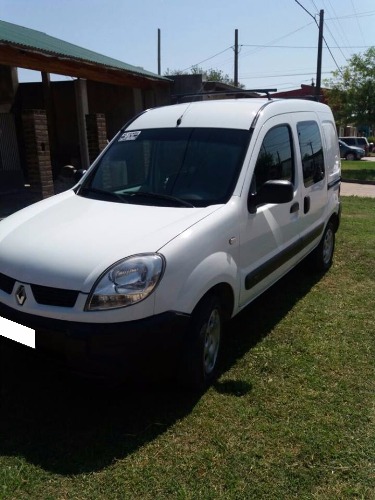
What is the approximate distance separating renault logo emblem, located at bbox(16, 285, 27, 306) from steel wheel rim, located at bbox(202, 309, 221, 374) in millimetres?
1105

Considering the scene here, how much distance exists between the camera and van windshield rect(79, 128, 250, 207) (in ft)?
11.3

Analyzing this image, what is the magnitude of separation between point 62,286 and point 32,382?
3.41 ft

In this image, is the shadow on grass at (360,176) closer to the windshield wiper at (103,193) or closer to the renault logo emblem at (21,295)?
the windshield wiper at (103,193)

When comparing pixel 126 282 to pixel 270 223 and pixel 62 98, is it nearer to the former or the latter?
pixel 270 223

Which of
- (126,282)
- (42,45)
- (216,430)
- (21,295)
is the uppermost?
(42,45)

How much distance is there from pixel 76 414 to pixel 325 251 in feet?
12.5

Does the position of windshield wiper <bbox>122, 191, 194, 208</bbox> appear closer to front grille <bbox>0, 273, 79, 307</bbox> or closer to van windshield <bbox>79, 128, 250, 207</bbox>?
van windshield <bbox>79, 128, 250, 207</bbox>

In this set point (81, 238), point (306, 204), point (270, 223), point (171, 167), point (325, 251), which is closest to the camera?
point (81, 238)

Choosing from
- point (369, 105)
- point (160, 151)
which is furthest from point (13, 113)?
point (369, 105)

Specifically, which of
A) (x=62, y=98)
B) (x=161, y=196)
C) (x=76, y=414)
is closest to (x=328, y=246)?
(x=161, y=196)

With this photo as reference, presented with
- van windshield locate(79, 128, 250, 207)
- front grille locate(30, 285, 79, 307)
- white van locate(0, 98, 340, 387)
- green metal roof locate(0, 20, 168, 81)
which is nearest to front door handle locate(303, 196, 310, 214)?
white van locate(0, 98, 340, 387)

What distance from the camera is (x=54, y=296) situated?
2664 millimetres

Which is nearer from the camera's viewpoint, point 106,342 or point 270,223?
point 106,342

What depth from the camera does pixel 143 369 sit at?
106 inches
